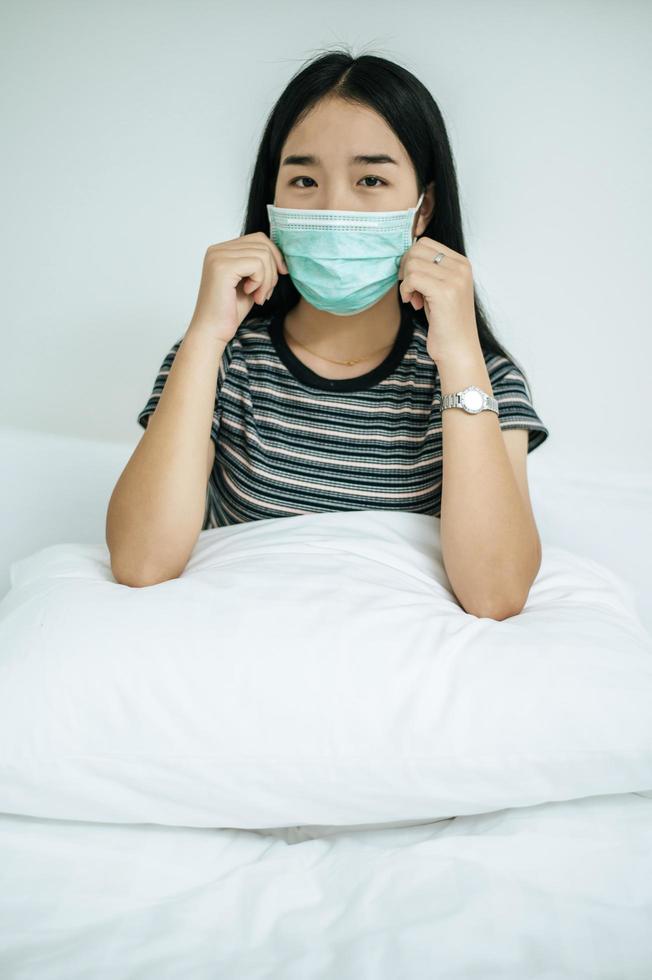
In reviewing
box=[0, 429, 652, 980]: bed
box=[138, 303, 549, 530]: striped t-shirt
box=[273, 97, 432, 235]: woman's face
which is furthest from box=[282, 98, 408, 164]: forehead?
box=[0, 429, 652, 980]: bed

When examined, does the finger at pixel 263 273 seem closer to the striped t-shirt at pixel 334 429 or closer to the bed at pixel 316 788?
the striped t-shirt at pixel 334 429

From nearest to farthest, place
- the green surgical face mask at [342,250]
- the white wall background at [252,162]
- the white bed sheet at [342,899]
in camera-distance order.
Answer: the white bed sheet at [342,899] → the green surgical face mask at [342,250] → the white wall background at [252,162]

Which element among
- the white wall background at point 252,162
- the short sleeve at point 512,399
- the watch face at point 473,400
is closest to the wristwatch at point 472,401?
the watch face at point 473,400

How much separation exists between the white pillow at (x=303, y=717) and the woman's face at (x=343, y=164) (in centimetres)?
61

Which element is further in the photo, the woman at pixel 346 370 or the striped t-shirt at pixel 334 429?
the striped t-shirt at pixel 334 429

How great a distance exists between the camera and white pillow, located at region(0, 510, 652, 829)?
31.4 inches

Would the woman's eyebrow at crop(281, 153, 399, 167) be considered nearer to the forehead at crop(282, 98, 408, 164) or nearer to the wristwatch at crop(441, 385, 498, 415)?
the forehead at crop(282, 98, 408, 164)

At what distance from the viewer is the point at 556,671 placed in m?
0.85

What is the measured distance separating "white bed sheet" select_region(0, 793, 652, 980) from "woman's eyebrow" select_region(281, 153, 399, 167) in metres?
0.86

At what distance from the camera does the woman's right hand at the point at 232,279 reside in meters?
1.18

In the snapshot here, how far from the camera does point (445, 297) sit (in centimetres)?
115

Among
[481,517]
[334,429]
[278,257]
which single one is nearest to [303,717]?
[481,517]

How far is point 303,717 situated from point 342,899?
16cm

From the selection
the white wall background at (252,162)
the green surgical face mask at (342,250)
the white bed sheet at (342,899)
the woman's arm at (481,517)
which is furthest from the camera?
the white wall background at (252,162)
